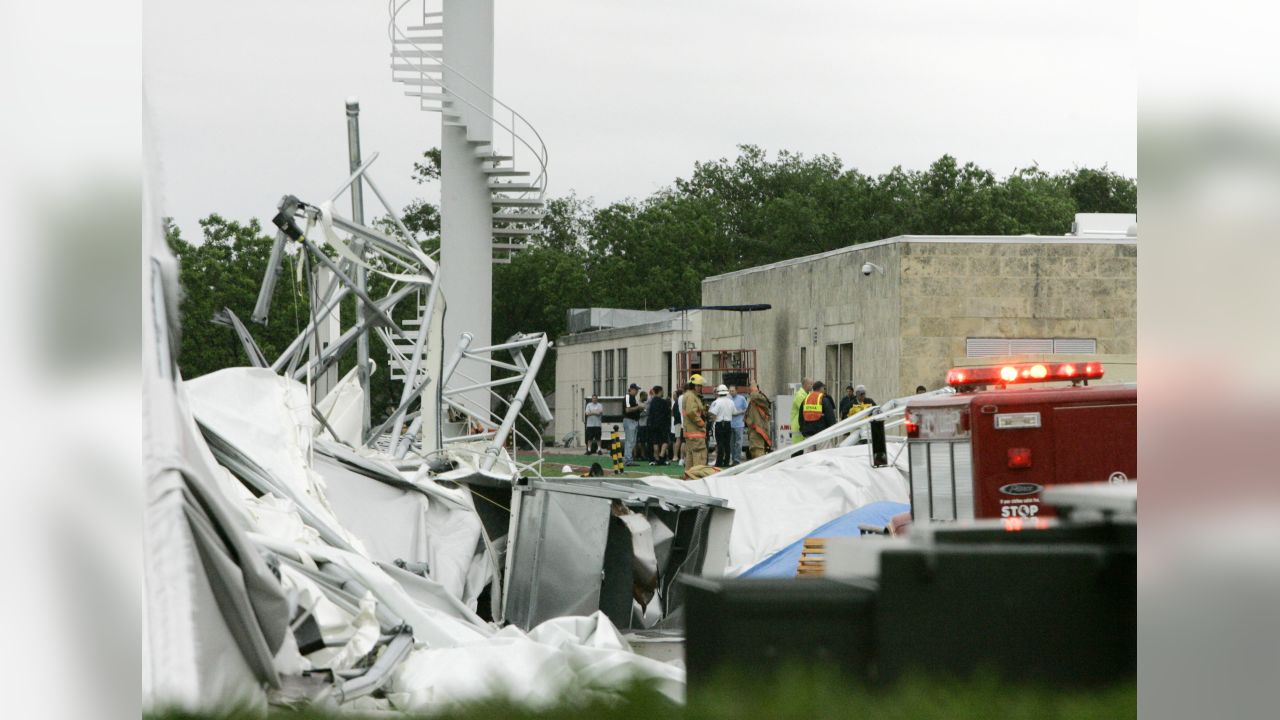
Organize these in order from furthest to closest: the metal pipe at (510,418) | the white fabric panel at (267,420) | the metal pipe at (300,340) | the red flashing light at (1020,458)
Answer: the metal pipe at (300,340) < the metal pipe at (510,418) < the white fabric panel at (267,420) < the red flashing light at (1020,458)

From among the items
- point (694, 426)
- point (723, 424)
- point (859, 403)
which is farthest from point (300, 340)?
point (859, 403)

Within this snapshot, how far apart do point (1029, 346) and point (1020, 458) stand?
26.9 meters

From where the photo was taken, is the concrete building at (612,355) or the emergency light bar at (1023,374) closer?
the emergency light bar at (1023,374)

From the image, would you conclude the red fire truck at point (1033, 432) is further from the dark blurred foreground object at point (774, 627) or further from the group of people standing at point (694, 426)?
the group of people standing at point (694, 426)

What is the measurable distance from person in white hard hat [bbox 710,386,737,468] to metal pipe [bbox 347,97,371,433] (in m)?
9.88

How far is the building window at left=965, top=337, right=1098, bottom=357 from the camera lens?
1373 inches

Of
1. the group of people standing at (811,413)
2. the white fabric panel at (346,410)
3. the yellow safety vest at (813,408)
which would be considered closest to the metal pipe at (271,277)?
the white fabric panel at (346,410)

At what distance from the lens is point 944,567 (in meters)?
4.23

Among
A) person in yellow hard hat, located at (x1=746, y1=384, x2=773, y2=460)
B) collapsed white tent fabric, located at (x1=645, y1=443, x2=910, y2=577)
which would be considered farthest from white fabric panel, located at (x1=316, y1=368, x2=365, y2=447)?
person in yellow hard hat, located at (x1=746, y1=384, x2=773, y2=460)

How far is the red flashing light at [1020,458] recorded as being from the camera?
940 cm

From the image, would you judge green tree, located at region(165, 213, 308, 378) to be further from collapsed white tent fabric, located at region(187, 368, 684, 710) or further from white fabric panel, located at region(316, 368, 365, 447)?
collapsed white tent fabric, located at region(187, 368, 684, 710)

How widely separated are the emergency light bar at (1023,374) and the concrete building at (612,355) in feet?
116

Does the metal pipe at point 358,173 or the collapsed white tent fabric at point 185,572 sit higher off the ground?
the metal pipe at point 358,173

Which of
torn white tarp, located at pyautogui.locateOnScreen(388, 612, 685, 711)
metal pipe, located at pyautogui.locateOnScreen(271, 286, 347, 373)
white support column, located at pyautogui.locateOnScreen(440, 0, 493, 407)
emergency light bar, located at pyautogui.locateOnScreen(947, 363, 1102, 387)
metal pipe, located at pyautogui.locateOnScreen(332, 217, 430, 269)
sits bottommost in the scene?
torn white tarp, located at pyautogui.locateOnScreen(388, 612, 685, 711)
